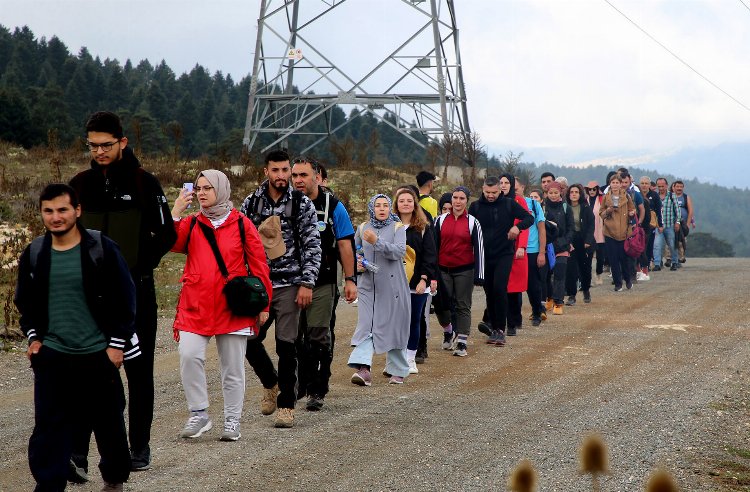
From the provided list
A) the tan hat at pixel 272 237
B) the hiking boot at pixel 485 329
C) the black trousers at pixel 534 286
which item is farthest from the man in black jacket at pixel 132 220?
the black trousers at pixel 534 286

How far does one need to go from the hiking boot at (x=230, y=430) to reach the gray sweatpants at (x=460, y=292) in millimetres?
5017

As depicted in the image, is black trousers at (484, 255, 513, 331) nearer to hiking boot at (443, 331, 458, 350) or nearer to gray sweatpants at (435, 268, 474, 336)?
hiking boot at (443, 331, 458, 350)

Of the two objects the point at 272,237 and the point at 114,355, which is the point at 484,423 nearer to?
the point at 272,237

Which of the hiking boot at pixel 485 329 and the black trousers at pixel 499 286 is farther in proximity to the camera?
the hiking boot at pixel 485 329

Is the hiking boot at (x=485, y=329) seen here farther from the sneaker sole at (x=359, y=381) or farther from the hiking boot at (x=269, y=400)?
the hiking boot at (x=269, y=400)

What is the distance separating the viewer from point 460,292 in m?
12.3

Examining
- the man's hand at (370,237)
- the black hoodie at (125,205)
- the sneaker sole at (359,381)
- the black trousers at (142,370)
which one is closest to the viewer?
the black hoodie at (125,205)

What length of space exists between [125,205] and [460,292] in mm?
6292

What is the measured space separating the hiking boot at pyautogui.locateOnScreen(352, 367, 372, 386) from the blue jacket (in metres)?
4.67

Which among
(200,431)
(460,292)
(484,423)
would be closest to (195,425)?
(200,431)

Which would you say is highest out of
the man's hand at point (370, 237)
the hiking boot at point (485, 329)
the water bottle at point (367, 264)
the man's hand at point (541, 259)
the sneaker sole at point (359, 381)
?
the man's hand at point (370, 237)

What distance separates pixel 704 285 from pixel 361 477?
16.5 m

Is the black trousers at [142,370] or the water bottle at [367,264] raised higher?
the water bottle at [367,264]

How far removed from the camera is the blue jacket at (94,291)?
555 centimetres
